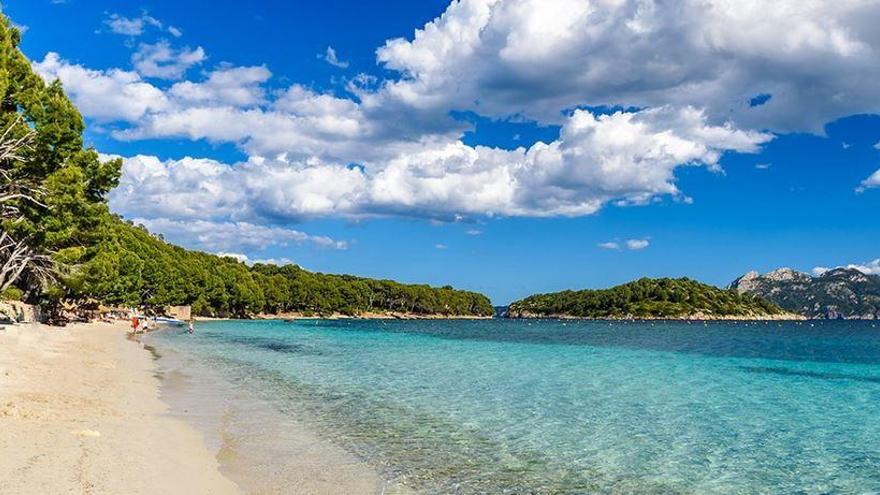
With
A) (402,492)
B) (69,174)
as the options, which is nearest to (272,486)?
(402,492)

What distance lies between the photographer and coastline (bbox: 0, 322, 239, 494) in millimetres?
11375

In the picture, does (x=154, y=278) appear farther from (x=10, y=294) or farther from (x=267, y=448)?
(x=267, y=448)

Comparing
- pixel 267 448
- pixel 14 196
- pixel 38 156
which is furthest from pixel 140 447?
pixel 38 156

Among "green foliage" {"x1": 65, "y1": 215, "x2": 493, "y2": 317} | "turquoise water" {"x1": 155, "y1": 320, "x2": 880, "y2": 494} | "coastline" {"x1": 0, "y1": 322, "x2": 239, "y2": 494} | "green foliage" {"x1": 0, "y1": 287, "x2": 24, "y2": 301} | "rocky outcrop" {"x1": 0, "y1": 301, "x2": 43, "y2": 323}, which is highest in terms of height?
"green foliage" {"x1": 65, "y1": 215, "x2": 493, "y2": 317}

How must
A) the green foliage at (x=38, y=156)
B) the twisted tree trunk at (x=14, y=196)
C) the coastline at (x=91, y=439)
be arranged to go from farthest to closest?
1. the green foliage at (x=38, y=156)
2. the twisted tree trunk at (x=14, y=196)
3. the coastline at (x=91, y=439)

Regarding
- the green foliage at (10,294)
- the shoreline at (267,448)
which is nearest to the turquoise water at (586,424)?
the shoreline at (267,448)

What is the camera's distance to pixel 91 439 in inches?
A: 577

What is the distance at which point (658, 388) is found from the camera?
35.3m

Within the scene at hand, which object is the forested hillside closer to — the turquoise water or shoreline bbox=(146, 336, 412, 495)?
the turquoise water

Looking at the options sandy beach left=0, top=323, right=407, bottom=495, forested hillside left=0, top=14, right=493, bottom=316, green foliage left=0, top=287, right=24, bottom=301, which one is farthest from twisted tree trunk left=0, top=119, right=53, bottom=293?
sandy beach left=0, top=323, right=407, bottom=495

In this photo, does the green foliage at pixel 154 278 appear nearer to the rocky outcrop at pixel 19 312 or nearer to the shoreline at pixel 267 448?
the rocky outcrop at pixel 19 312

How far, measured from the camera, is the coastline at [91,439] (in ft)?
37.3

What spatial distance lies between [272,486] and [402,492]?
9.33ft

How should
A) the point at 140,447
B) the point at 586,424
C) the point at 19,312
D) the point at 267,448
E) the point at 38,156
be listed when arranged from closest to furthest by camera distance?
the point at 140,447
the point at 267,448
the point at 586,424
the point at 38,156
the point at 19,312
